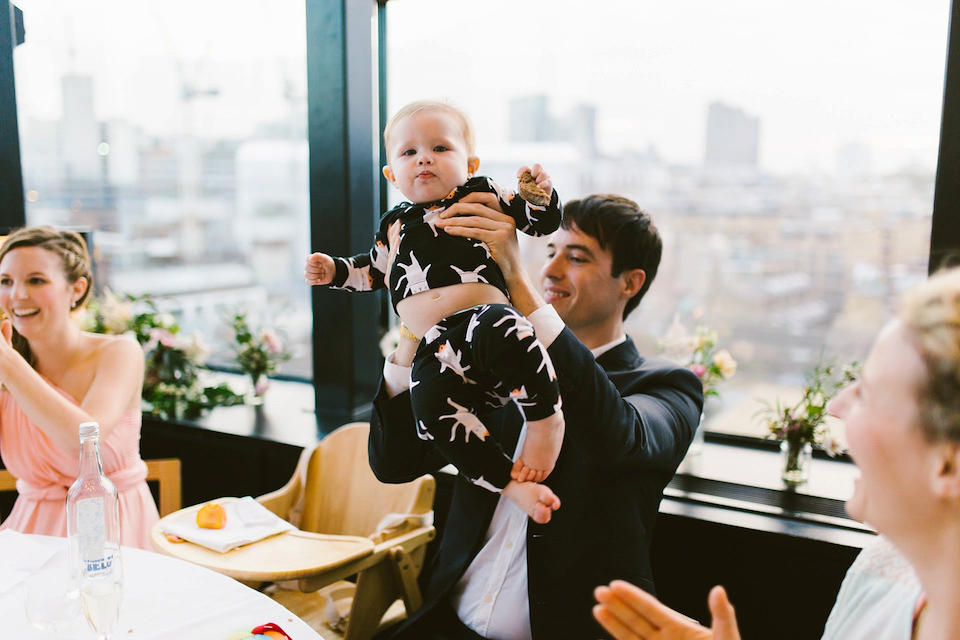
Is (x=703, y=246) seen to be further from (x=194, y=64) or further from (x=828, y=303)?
(x=194, y=64)

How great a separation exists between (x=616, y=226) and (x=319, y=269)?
87 cm

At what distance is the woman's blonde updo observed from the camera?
96.1 inches

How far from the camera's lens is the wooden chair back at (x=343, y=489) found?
2.68 meters

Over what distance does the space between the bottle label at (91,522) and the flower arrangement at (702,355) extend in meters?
1.95

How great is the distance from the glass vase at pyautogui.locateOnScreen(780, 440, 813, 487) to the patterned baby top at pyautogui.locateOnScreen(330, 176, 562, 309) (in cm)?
141

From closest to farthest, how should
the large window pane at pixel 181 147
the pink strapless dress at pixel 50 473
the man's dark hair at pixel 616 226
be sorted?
the man's dark hair at pixel 616 226, the pink strapless dress at pixel 50 473, the large window pane at pixel 181 147

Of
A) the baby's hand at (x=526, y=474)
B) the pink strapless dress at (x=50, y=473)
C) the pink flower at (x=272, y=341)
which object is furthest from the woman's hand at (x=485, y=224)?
the pink flower at (x=272, y=341)

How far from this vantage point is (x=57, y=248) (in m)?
2.48

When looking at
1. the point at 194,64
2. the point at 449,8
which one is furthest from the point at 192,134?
the point at 449,8

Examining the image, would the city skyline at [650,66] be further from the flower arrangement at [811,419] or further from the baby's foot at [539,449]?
the baby's foot at [539,449]

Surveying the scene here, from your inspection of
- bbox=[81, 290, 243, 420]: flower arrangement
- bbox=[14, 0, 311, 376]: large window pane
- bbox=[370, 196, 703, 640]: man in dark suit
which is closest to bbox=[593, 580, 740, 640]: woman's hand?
bbox=[370, 196, 703, 640]: man in dark suit

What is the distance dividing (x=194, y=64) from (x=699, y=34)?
9.45ft

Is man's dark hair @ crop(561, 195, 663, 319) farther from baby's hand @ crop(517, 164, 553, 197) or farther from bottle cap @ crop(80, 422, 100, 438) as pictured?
bottle cap @ crop(80, 422, 100, 438)

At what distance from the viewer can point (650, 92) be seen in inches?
119
